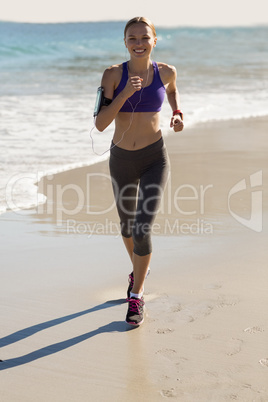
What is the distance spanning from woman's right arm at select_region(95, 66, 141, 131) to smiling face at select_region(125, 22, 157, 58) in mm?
146

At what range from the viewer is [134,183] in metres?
3.95

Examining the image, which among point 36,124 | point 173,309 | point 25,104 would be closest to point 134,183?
point 173,309

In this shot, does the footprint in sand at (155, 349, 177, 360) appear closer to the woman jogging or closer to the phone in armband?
the woman jogging

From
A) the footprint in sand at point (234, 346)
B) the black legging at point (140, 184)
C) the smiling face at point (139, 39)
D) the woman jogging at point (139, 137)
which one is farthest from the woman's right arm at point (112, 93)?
the footprint in sand at point (234, 346)

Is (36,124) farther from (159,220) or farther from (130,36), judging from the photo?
(130,36)

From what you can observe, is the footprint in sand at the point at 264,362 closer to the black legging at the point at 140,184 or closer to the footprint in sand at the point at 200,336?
the footprint in sand at the point at 200,336

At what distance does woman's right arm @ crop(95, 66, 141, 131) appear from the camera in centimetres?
354

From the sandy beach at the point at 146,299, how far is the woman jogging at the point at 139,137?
1.13 ft

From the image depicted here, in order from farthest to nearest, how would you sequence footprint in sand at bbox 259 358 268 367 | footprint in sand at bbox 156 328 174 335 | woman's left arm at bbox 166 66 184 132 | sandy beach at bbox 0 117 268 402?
woman's left arm at bbox 166 66 184 132, footprint in sand at bbox 156 328 174 335, footprint in sand at bbox 259 358 268 367, sandy beach at bbox 0 117 268 402

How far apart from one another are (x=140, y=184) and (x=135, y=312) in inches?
30.1

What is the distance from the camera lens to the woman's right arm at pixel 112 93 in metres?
3.54

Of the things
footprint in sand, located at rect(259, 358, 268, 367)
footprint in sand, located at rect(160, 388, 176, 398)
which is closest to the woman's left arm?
footprint in sand, located at rect(259, 358, 268, 367)

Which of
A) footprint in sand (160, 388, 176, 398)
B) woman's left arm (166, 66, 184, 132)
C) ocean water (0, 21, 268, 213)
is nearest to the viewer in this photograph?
footprint in sand (160, 388, 176, 398)

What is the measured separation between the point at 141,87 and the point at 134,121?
0.23m
